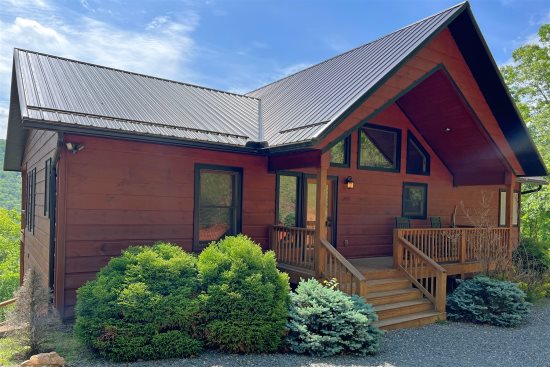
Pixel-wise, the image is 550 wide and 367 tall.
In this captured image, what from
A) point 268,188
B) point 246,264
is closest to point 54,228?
point 246,264

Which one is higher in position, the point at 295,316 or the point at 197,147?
the point at 197,147

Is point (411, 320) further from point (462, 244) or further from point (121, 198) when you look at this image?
point (121, 198)

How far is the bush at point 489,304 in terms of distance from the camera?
7.58 m

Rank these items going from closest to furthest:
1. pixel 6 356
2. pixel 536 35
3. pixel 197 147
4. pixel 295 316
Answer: pixel 6 356
pixel 295 316
pixel 197 147
pixel 536 35

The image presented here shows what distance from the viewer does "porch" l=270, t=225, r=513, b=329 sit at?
22.5 ft

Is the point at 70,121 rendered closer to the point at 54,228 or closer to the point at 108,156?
the point at 108,156

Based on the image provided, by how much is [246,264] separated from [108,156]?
316cm

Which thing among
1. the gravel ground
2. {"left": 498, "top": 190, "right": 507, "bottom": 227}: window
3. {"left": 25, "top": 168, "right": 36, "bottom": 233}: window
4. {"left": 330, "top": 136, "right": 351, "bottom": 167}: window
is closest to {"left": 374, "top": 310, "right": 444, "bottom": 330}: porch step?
the gravel ground

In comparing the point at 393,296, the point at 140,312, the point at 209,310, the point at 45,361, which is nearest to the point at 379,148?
the point at 393,296

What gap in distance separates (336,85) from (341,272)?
13.6 ft

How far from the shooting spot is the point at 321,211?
682cm

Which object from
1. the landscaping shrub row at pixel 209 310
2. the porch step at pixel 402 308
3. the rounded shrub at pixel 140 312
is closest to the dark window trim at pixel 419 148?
the porch step at pixel 402 308

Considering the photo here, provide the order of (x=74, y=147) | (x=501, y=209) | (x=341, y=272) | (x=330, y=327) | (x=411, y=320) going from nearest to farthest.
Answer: (x=330, y=327), (x=74, y=147), (x=341, y=272), (x=411, y=320), (x=501, y=209)

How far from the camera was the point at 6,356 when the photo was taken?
16.1 ft
